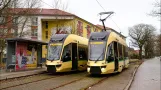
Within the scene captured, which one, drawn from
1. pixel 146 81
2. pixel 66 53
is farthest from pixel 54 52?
pixel 146 81

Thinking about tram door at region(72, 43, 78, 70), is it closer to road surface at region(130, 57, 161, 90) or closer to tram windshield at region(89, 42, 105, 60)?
tram windshield at region(89, 42, 105, 60)

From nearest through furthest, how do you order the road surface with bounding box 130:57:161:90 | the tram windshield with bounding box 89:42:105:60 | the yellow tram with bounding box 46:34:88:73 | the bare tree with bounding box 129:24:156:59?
the road surface with bounding box 130:57:161:90
the tram windshield with bounding box 89:42:105:60
the yellow tram with bounding box 46:34:88:73
the bare tree with bounding box 129:24:156:59

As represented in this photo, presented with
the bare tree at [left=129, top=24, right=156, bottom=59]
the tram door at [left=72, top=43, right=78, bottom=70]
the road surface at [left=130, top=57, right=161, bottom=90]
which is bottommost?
the road surface at [left=130, top=57, right=161, bottom=90]

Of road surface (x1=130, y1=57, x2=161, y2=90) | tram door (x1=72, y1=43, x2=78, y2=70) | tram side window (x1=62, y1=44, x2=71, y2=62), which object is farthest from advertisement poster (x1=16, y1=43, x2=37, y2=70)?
road surface (x1=130, y1=57, x2=161, y2=90)

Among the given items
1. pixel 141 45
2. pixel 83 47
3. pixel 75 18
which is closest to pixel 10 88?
pixel 83 47

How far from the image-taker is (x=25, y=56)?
961 inches

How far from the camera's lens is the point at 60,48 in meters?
21.1

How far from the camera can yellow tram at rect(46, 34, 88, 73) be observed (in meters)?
20.8

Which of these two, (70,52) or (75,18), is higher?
(75,18)

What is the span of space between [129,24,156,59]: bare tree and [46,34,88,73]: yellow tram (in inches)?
3211

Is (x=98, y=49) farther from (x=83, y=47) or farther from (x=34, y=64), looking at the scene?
(x=34, y=64)

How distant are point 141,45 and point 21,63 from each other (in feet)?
270

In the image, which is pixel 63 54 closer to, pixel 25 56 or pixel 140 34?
pixel 25 56

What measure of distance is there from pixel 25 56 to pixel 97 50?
7.56 metres
